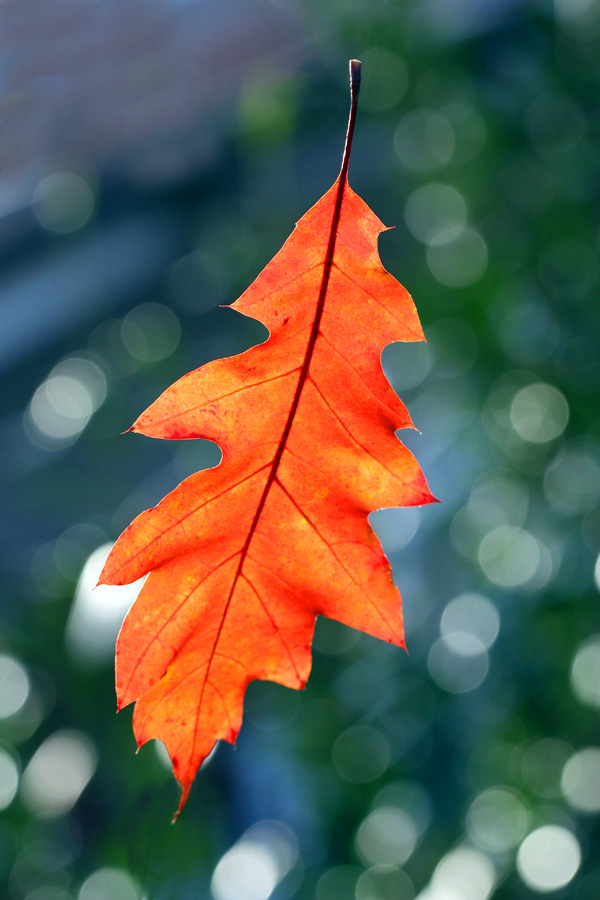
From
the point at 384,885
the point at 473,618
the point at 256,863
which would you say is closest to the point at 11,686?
the point at 256,863

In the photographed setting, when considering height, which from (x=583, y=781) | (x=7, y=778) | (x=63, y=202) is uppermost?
(x=63, y=202)

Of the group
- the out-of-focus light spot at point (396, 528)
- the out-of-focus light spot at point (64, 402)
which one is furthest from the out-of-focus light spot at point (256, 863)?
the out-of-focus light spot at point (64, 402)

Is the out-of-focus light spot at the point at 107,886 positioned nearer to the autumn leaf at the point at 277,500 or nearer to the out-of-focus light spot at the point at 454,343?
the autumn leaf at the point at 277,500

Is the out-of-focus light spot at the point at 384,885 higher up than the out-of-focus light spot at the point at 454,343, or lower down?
lower down

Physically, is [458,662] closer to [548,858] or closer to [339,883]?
[548,858]

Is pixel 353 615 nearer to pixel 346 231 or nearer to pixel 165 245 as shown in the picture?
pixel 346 231

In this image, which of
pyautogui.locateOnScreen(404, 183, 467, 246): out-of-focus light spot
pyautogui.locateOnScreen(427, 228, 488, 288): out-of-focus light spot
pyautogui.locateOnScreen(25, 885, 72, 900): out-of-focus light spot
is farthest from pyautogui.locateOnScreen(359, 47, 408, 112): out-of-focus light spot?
pyautogui.locateOnScreen(25, 885, 72, 900): out-of-focus light spot
